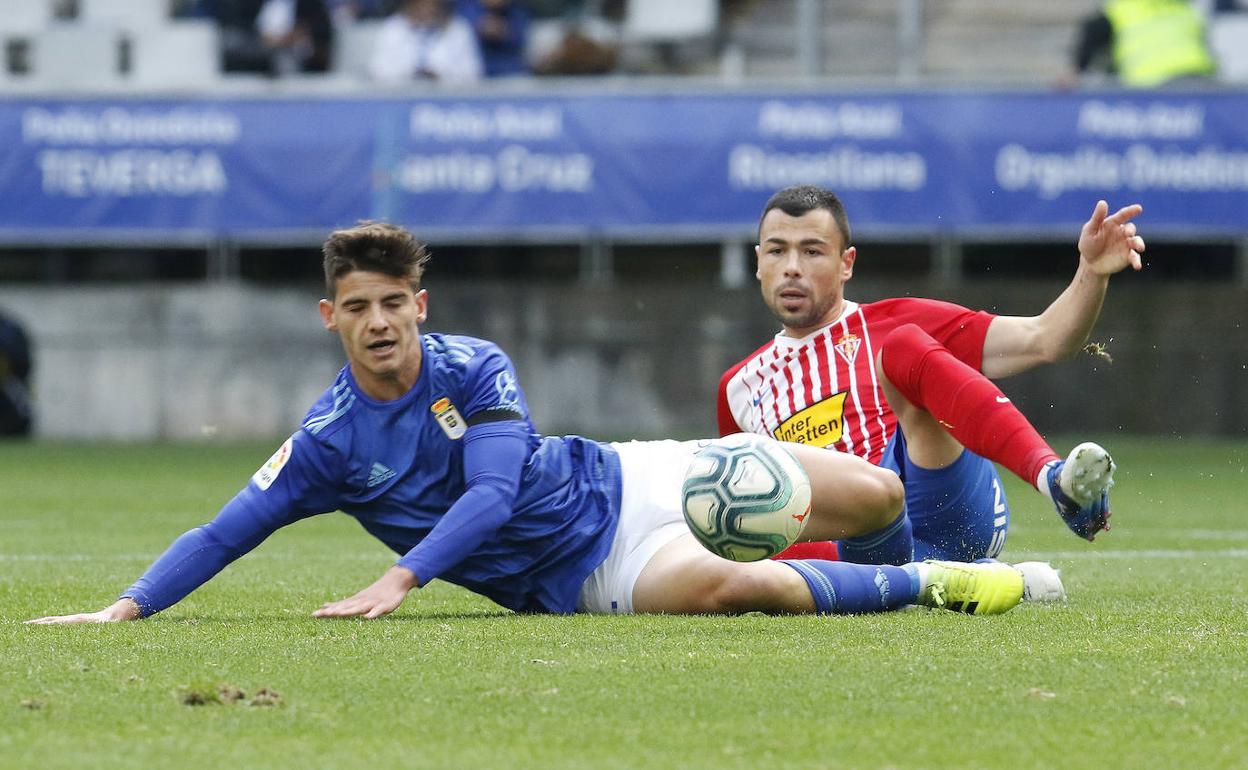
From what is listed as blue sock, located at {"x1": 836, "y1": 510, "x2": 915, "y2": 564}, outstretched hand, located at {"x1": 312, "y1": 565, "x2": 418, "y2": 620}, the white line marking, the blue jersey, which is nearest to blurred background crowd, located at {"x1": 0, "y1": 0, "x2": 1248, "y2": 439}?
the white line marking

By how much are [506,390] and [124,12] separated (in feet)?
44.8

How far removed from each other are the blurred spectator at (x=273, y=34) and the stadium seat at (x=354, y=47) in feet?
0.57

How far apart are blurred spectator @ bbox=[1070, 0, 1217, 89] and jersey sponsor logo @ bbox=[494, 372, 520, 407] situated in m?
10.9

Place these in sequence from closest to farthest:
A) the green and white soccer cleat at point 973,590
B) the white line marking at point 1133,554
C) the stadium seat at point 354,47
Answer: the green and white soccer cleat at point 973,590, the white line marking at point 1133,554, the stadium seat at point 354,47

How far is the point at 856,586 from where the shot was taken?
5.27 metres

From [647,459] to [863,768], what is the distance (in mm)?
2441

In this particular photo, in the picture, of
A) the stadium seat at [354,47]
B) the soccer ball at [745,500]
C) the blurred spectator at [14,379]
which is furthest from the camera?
the stadium seat at [354,47]

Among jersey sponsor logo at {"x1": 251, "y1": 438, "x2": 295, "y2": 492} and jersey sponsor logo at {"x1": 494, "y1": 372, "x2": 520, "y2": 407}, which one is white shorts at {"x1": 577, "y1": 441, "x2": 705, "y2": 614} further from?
jersey sponsor logo at {"x1": 251, "y1": 438, "x2": 295, "y2": 492}

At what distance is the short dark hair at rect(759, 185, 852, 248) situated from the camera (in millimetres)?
6027

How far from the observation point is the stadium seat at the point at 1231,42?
1588 cm

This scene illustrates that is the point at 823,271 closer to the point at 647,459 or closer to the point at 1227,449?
the point at 647,459

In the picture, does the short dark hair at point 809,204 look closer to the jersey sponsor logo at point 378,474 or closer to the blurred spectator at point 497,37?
the jersey sponsor logo at point 378,474

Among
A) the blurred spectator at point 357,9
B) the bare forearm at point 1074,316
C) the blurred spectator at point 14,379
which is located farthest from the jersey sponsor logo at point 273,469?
the blurred spectator at point 357,9

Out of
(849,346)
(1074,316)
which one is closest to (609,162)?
(849,346)
